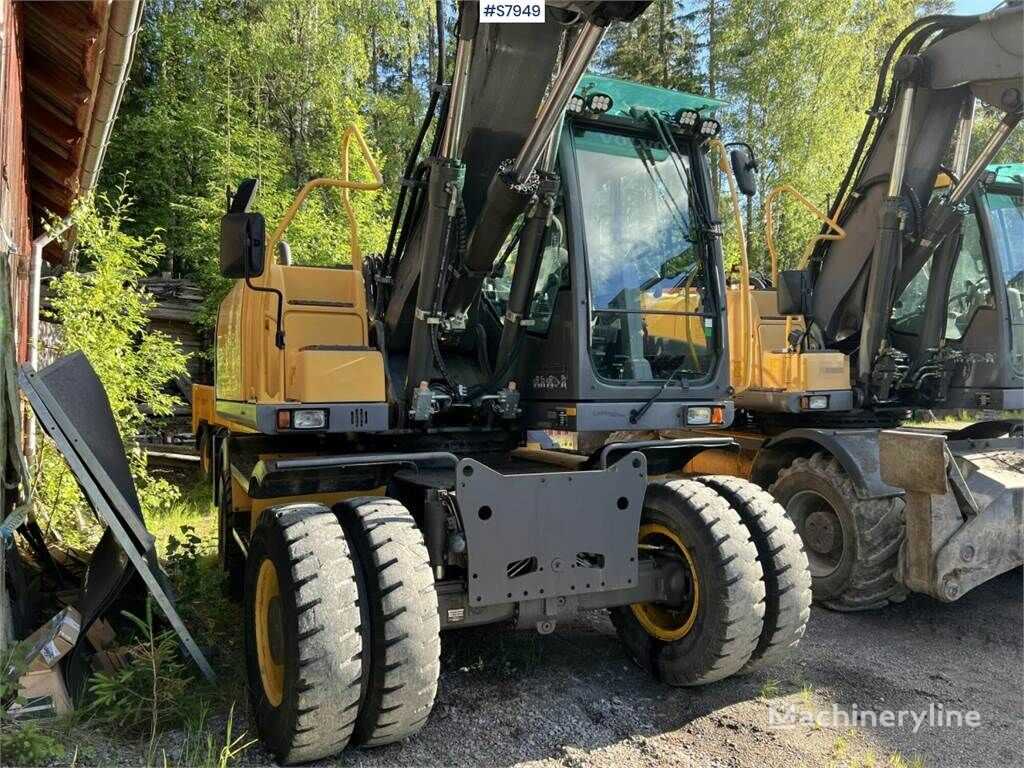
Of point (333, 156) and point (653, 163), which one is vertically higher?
point (333, 156)

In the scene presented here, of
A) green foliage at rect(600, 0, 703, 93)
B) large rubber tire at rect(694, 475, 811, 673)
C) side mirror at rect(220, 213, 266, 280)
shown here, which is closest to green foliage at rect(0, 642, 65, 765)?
side mirror at rect(220, 213, 266, 280)

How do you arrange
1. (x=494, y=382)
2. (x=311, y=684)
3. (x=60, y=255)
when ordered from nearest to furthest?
(x=311, y=684) → (x=494, y=382) → (x=60, y=255)

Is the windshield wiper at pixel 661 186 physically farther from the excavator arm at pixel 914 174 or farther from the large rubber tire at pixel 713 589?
the excavator arm at pixel 914 174

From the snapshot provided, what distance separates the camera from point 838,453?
5.06 meters

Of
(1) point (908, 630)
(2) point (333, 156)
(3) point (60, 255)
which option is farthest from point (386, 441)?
(2) point (333, 156)

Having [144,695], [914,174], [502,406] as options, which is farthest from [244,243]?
[914,174]

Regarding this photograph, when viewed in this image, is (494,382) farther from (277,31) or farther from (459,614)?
(277,31)

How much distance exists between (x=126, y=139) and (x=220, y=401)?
11539mm

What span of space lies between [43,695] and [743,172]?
417 cm

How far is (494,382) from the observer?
4.04 meters

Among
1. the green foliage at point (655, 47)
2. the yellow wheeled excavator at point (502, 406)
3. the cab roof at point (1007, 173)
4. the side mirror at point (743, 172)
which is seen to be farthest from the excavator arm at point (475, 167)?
the green foliage at point (655, 47)

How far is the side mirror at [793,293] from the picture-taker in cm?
559

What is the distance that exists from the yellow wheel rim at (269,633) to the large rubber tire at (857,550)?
3481 millimetres

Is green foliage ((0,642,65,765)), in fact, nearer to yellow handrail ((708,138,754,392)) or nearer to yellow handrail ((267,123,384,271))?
yellow handrail ((267,123,384,271))
